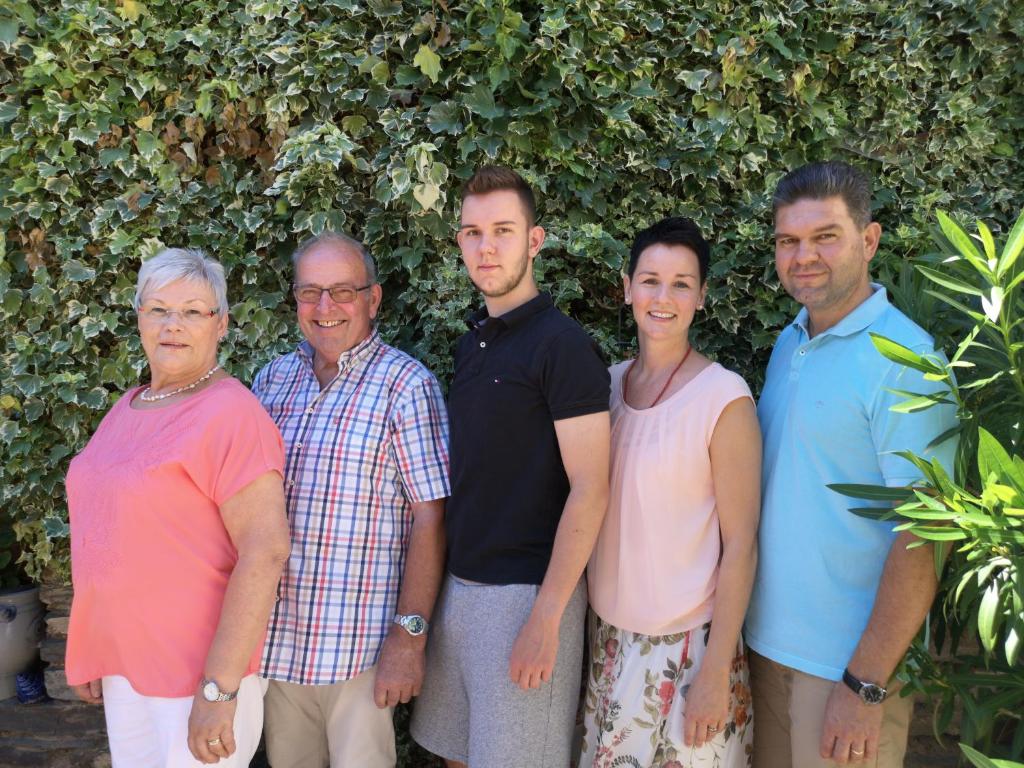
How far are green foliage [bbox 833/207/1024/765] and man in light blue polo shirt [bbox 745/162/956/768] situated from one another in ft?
0.27

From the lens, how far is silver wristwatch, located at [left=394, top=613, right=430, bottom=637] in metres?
2.26

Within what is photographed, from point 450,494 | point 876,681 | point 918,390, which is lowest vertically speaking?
point 876,681

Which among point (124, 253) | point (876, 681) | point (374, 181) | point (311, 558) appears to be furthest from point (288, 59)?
point (876, 681)

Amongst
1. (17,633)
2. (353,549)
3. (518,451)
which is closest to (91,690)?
(353,549)

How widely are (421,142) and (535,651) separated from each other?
5.93ft

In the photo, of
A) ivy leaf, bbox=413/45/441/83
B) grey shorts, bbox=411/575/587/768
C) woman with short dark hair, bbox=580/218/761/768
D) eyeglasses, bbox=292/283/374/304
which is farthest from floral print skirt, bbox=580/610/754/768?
ivy leaf, bbox=413/45/441/83

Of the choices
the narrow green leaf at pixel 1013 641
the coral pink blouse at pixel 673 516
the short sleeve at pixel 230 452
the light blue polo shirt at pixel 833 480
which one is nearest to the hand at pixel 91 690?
the short sleeve at pixel 230 452

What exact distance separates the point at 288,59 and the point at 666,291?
5.58 feet

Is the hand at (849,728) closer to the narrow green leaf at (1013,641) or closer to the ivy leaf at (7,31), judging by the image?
the narrow green leaf at (1013,641)

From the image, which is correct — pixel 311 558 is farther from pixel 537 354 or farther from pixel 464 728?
pixel 537 354

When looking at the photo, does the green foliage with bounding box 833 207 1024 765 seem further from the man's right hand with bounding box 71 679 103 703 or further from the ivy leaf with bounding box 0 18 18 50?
the ivy leaf with bounding box 0 18 18 50

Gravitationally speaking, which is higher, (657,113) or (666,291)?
(657,113)

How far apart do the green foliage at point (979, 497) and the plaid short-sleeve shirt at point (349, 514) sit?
1162 millimetres

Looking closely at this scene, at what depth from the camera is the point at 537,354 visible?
2117 millimetres
